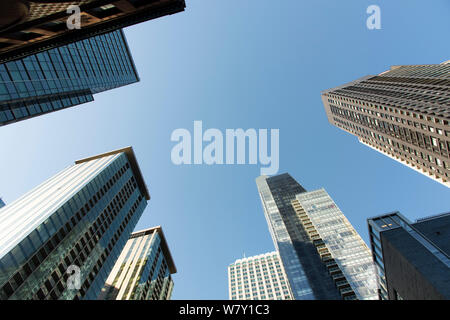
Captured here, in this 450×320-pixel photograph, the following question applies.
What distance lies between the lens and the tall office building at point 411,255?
925 inches

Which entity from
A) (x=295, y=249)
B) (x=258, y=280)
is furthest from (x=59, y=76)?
(x=258, y=280)

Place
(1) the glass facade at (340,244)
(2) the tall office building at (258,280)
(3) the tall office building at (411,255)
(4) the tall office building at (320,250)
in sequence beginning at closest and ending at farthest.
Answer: (3) the tall office building at (411,255)
(1) the glass facade at (340,244)
(4) the tall office building at (320,250)
(2) the tall office building at (258,280)

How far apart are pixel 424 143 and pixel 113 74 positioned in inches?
3472

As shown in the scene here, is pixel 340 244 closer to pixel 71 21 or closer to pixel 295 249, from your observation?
pixel 295 249

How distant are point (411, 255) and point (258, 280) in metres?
111

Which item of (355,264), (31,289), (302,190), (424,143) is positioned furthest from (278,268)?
(31,289)

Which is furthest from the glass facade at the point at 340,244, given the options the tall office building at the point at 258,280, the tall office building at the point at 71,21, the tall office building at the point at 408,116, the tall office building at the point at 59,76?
the tall office building at the point at 59,76

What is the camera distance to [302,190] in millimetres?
141750

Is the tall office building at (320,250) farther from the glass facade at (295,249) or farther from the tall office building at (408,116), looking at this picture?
the tall office building at (408,116)

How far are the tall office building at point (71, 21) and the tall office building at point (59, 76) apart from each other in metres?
20.0

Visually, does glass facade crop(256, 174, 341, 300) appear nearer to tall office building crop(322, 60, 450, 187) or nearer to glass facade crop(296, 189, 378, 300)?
glass facade crop(296, 189, 378, 300)

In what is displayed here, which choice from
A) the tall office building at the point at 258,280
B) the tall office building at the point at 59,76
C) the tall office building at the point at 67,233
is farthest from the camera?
the tall office building at the point at 258,280

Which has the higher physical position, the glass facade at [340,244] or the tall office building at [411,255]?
the tall office building at [411,255]

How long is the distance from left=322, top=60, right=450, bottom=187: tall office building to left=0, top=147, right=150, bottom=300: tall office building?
75984 mm
